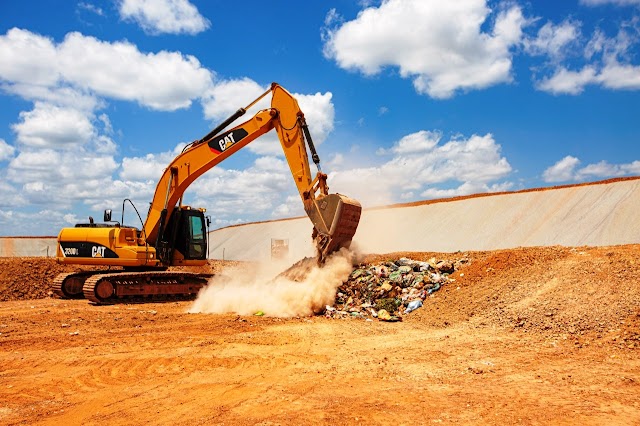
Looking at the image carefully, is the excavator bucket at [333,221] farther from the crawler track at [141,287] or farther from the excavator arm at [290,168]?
the crawler track at [141,287]

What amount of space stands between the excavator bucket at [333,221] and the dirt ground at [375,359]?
1904mm

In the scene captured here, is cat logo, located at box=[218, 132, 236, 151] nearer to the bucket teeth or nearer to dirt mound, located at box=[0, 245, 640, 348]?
the bucket teeth

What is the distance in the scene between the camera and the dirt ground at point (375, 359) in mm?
5055

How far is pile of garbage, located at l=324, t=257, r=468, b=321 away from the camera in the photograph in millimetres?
11188

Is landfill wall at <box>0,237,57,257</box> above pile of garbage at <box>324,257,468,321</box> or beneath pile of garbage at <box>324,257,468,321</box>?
above

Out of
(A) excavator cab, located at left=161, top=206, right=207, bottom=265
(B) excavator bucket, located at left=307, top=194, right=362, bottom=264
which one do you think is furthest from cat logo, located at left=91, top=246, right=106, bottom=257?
(B) excavator bucket, located at left=307, top=194, right=362, bottom=264

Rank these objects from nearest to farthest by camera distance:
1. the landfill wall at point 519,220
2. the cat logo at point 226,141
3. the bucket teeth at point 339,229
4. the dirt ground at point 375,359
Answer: the dirt ground at point 375,359 < the bucket teeth at point 339,229 < the cat logo at point 226,141 < the landfill wall at point 519,220

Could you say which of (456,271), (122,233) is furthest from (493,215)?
(122,233)

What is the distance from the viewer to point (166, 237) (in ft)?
50.3

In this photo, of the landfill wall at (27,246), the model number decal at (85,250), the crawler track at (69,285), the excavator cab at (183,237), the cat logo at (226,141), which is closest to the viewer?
the cat logo at (226,141)

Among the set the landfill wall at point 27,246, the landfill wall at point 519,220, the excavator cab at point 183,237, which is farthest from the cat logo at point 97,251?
the landfill wall at point 27,246

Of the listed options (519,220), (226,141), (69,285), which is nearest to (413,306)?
(226,141)

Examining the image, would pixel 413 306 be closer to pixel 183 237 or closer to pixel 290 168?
pixel 290 168

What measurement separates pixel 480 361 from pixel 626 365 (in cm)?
186
